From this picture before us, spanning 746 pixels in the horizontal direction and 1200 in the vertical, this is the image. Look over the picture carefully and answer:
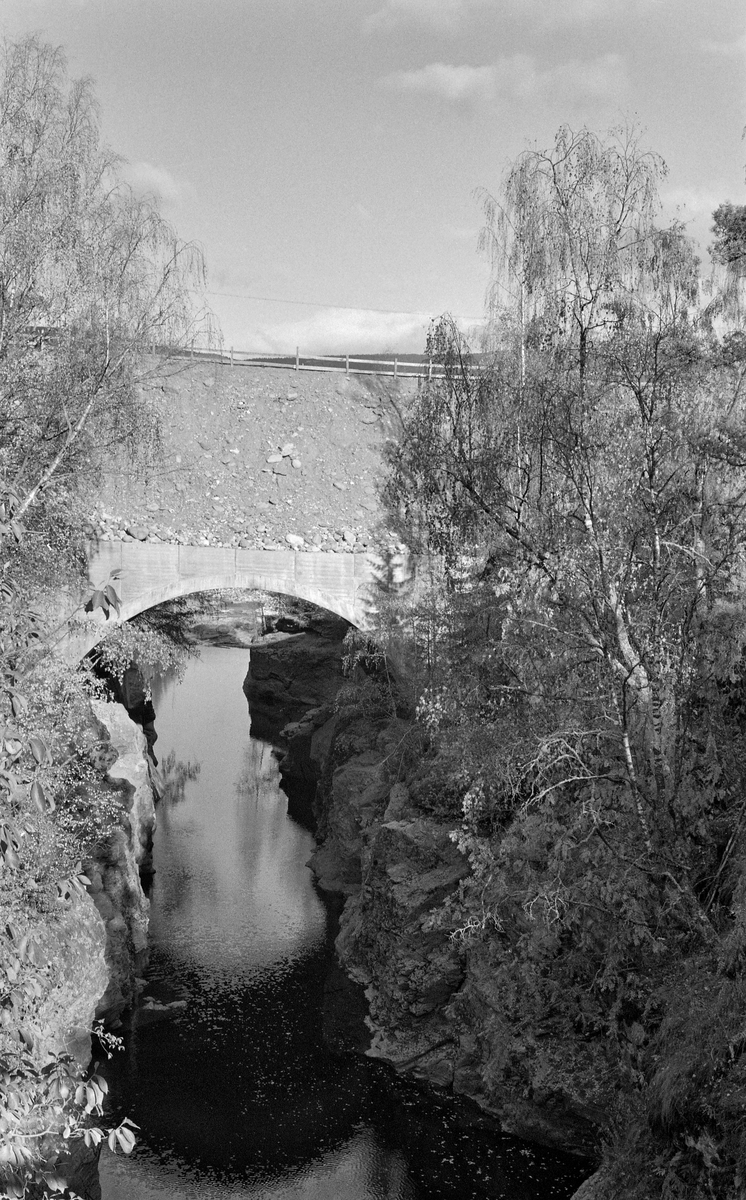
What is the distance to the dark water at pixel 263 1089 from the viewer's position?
14.9 meters

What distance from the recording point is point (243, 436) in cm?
3419

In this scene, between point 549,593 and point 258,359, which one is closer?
point 549,593

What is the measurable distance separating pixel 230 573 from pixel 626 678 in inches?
615

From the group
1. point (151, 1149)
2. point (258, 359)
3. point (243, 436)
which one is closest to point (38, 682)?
point (151, 1149)

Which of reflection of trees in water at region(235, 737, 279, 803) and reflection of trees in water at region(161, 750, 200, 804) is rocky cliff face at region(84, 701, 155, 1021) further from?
reflection of trees in water at region(235, 737, 279, 803)

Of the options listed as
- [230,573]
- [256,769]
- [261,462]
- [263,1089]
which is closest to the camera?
[263,1089]

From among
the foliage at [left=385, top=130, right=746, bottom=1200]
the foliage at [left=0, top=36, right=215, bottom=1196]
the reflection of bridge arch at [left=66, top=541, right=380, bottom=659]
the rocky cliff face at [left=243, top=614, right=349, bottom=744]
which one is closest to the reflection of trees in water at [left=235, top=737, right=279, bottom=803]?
the rocky cliff face at [left=243, top=614, right=349, bottom=744]

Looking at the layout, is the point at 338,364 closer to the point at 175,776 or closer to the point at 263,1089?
the point at 175,776

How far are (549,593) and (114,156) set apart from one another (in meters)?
11.0

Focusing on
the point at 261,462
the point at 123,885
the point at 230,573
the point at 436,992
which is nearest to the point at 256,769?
the point at 261,462

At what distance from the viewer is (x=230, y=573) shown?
86.1 feet

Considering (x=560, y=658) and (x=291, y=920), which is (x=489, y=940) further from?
(x=291, y=920)

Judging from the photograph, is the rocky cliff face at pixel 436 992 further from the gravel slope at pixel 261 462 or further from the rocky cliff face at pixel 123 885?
the gravel slope at pixel 261 462

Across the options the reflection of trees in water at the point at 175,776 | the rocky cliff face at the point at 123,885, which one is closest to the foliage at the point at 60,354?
the rocky cliff face at the point at 123,885
